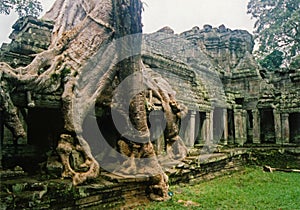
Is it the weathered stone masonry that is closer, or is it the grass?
the grass

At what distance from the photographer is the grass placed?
22.6 ft

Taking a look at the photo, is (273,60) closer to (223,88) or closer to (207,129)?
(223,88)

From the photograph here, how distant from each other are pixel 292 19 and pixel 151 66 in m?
15.5

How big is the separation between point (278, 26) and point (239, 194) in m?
20.2

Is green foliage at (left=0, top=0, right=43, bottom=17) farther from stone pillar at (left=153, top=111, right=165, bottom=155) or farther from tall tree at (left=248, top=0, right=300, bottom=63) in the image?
tall tree at (left=248, top=0, right=300, bottom=63)

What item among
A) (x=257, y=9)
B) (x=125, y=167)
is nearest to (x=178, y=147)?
(x=125, y=167)

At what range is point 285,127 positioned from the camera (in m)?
15.7

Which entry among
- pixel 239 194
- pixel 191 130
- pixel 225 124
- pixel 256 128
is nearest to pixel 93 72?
pixel 239 194

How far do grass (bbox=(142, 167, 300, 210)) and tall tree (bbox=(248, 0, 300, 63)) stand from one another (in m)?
16.5

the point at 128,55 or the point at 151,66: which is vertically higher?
the point at 151,66

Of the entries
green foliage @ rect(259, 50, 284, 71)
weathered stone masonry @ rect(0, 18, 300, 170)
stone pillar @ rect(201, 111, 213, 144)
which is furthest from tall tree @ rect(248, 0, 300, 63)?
stone pillar @ rect(201, 111, 213, 144)

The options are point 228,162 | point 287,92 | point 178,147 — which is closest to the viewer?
point 178,147

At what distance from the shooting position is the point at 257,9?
26922 mm

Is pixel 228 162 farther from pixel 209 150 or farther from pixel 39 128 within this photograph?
pixel 39 128
